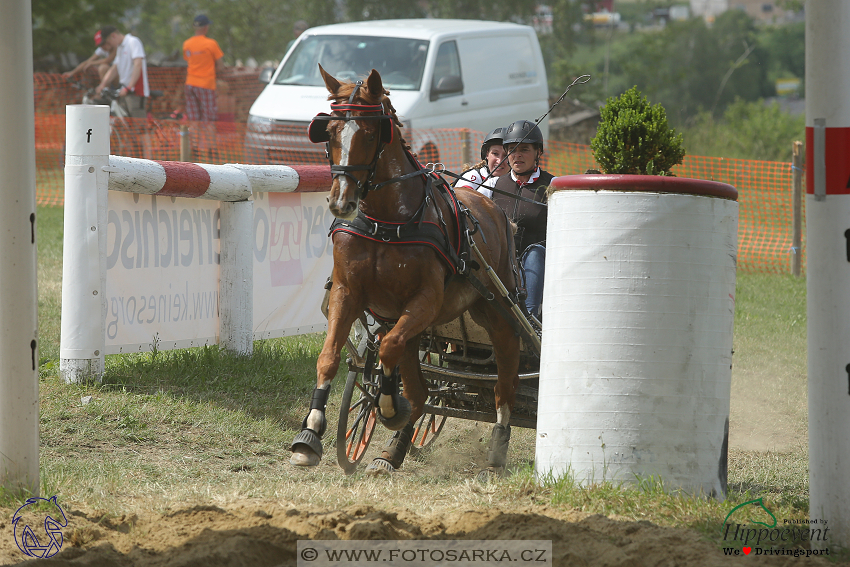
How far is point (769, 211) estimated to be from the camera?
16562 mm

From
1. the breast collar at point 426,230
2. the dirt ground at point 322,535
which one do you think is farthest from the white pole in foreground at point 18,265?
the breast collar at point 426,230

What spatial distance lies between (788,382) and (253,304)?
4.83 m

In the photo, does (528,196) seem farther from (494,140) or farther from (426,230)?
(426,230)

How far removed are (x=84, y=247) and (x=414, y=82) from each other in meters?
8.21

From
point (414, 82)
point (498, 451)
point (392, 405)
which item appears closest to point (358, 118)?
point (392, 405)

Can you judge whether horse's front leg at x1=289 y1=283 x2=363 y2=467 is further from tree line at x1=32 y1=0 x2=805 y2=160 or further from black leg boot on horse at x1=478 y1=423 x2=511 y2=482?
tree line at x1=32 y1=0 x2=805 y2=160

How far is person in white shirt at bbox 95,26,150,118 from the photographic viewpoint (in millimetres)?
16781

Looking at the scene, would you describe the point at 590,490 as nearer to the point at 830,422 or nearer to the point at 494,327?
the point at 830,422

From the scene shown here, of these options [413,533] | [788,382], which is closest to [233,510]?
[413,533]

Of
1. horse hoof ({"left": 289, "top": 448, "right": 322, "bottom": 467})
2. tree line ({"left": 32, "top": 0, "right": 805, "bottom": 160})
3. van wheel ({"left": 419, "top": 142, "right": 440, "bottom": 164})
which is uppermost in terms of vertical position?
tree line ({"left": 32, "top": 0, "right": 805, "bottom": 160})

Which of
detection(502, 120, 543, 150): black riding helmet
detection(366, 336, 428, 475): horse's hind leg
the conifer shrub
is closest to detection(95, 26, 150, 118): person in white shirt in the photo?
detection(502, 120, 543, 150): black riding helmet

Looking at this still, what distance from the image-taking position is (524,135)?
6.85 m

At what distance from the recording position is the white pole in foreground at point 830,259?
12.1 feet

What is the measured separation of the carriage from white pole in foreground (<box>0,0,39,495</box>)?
2.14m
